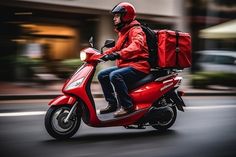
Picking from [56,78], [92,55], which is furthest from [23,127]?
[56,78]

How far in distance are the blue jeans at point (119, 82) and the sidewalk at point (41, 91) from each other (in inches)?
225

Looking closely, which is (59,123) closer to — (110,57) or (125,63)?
(110,57)

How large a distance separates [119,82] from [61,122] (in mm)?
910

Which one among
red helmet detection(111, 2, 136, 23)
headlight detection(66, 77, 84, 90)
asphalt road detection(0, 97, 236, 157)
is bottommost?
asphalt road detection(0, 97, 236, 157)

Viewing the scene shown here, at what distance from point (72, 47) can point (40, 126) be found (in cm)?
1107

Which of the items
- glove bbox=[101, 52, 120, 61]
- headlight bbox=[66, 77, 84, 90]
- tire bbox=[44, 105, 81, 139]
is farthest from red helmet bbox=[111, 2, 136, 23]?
tire bbox=[44, 105, 81, 139]

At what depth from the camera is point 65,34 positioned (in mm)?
18141

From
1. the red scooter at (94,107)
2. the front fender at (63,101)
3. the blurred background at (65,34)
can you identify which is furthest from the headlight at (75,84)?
the blurred background at (65,34)

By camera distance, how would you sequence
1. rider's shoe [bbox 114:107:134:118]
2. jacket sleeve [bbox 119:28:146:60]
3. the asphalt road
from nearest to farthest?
the asphalt road → jacket sleeve [bbox 119:28:146:60] → rider's shoe [bbox 114:107:134:118]

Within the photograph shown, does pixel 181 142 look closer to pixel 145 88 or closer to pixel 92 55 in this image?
pixel 145 88

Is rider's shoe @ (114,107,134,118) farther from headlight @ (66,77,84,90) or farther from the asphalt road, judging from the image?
headlight @ (66,77,84,90)

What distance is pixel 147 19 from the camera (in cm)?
1839

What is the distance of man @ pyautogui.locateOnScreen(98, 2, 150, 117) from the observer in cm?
633

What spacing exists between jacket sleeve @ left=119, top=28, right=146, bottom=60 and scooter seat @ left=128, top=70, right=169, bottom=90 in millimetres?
353
